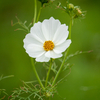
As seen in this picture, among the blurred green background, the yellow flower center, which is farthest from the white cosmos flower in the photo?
the blurred green background

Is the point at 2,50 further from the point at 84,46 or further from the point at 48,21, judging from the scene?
the point at 48,21

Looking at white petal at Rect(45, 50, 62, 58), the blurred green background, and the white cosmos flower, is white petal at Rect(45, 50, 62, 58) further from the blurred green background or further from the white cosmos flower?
the blurred green background

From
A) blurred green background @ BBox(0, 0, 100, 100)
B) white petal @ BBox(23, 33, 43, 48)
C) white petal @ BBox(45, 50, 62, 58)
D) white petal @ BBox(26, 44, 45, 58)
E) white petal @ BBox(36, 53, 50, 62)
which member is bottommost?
blurred green background @ BBox(0, 0, 100, 100)

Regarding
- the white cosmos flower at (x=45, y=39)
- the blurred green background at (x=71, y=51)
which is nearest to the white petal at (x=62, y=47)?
the white cosmos flower at (x=45, y=39)

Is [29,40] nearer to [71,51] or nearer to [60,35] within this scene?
[60,35]

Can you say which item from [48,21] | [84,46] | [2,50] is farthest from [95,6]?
[48,21]

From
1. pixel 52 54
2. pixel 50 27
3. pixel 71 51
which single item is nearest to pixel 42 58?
pixel 52 54
